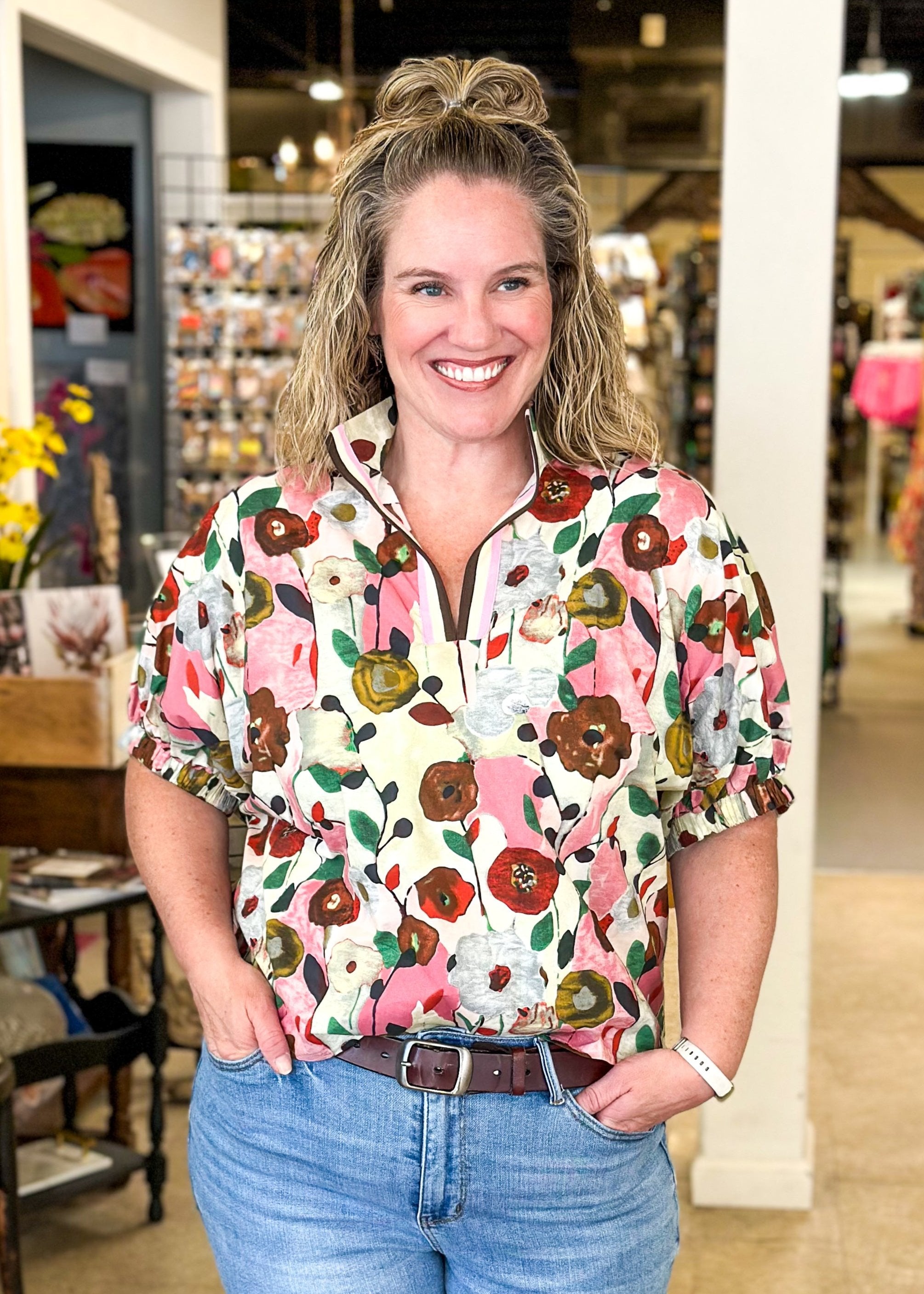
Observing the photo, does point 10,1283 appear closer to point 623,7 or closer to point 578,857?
point 578,857

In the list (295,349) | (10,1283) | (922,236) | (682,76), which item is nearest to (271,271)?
(295,349)

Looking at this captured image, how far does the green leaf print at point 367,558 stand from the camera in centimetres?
142

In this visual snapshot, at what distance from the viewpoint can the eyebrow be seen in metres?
1.39

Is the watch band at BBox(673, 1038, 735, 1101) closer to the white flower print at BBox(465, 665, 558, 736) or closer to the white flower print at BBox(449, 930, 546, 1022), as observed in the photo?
the white flower print at BBox(449, 930, 546, 1022)

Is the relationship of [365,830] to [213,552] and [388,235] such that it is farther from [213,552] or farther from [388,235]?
[388,235]

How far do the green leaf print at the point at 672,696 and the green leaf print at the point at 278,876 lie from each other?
0.38 metres

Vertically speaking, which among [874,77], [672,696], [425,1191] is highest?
[874,77]

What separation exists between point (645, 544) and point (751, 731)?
21 cm

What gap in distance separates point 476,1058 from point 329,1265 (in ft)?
0.79

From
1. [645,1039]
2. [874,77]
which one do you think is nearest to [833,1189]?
[645,1039]

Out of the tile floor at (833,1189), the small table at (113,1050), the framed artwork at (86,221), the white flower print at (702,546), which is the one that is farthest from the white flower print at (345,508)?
the framed artwork at (86,221)

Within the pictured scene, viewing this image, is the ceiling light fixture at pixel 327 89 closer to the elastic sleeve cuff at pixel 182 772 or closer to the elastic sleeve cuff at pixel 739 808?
the elastic sleeve cuff at pixel 182 772

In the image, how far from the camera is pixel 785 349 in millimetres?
2699

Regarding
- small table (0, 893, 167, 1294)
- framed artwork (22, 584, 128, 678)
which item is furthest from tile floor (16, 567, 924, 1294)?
framed artwork (22, 584, 128, 678)
